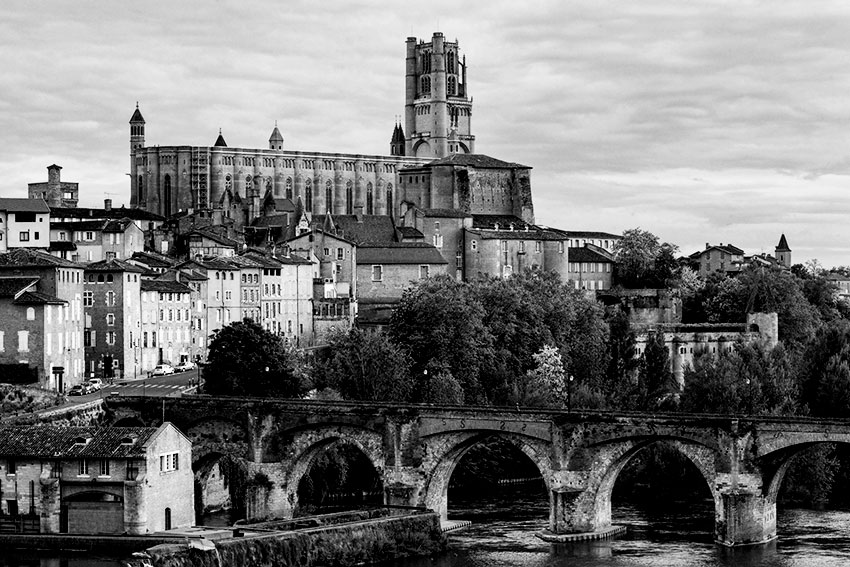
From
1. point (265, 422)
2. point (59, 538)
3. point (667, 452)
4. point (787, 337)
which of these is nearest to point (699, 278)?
point (787, 337)

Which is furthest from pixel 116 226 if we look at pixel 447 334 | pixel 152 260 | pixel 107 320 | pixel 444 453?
pixel 444 453

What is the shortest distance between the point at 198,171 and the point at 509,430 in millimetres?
113275

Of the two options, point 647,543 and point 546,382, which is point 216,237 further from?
point 647,543

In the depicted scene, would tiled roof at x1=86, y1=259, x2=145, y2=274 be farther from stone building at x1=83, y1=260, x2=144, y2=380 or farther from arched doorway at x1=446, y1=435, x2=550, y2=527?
arched doorway at x1=446, y1=435, x2=550, y2=527

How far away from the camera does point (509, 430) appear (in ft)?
249

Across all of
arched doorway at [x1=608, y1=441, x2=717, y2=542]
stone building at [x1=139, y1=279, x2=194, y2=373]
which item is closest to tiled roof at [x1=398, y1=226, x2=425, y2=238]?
stone building at [x1=139, y1=279, x2=194, y2=373]

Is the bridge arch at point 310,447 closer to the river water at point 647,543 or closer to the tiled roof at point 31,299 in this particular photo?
the river water at point 647,543

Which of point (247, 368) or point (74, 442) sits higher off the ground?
point (247, 368)

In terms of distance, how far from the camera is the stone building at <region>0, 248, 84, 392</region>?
8862 cm

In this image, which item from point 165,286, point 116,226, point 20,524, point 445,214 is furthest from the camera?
point 445,214

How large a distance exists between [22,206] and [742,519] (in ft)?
195

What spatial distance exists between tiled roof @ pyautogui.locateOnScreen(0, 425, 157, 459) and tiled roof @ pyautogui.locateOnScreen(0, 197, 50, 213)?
43861 millimetres

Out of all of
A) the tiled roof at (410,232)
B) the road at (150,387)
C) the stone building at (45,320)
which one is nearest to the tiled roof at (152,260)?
the road at (150,387)

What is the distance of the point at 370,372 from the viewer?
98.9 m
